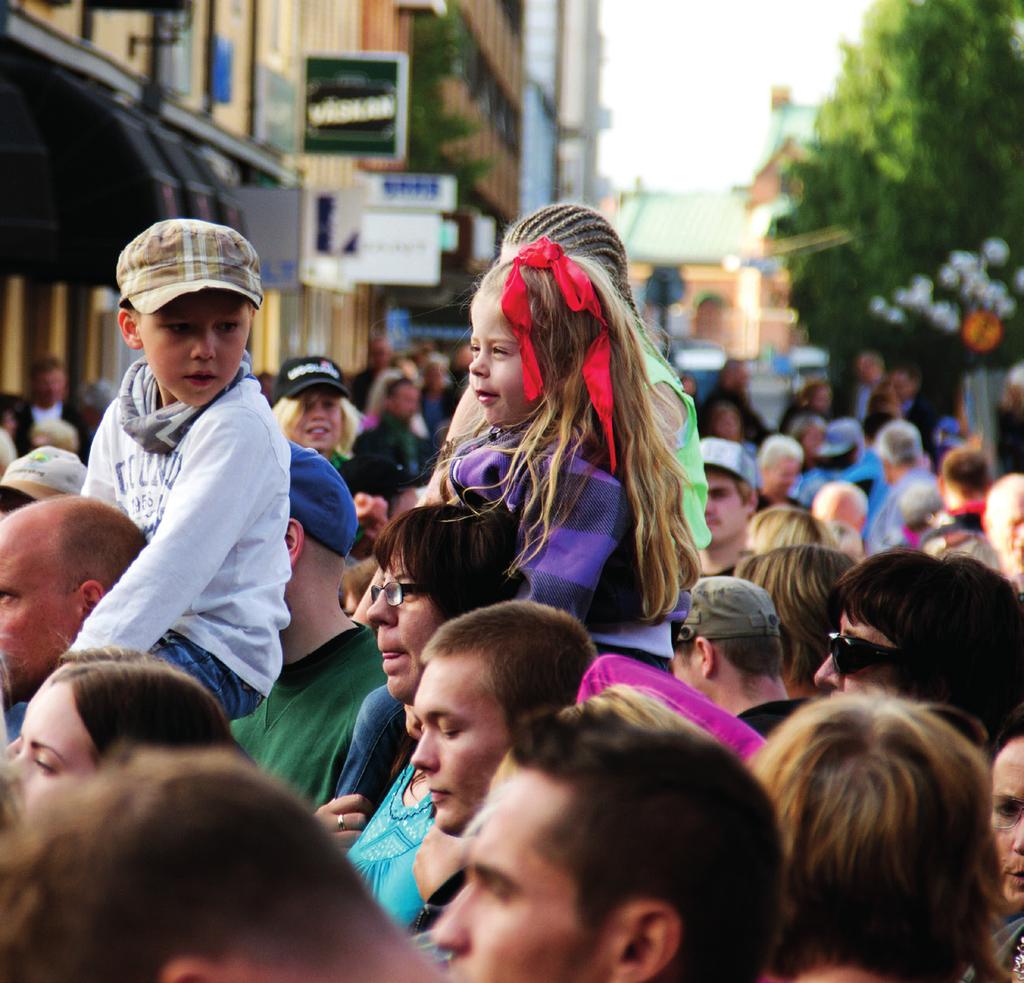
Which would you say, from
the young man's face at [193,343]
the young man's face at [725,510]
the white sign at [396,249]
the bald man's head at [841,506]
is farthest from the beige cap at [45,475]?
the white sign at [396,249]

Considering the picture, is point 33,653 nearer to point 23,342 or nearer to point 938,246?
point 23,342

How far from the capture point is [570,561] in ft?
13.9

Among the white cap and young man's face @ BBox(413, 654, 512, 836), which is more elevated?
the white cap

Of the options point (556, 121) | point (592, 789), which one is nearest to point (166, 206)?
point (592, 789)

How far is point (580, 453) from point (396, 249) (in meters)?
24.7

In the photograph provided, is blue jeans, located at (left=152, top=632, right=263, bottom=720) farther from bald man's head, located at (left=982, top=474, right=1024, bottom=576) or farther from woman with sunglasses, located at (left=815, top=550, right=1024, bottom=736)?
bald man's head, located at (left=982, top=474, right=1024, bottom=576)

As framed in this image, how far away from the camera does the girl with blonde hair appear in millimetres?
4320

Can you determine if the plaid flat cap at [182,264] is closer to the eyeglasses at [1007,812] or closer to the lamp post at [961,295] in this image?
the eyeglasses at [1007,812]

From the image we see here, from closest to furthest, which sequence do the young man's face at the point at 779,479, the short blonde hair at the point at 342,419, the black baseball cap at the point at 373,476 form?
the black baseball cap at the point at 373,476, the short blonde hair at the point at 342,419, the young man's face at the point at 779,479

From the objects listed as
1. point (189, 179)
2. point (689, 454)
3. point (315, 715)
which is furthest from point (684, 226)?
point (315, 715)

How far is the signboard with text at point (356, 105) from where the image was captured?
83.7 ft

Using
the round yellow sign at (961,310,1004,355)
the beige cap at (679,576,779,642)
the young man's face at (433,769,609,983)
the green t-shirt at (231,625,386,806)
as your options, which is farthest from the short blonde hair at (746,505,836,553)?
the round yellow sign at (961,310,1004,355)

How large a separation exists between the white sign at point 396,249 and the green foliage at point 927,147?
88.2 ft

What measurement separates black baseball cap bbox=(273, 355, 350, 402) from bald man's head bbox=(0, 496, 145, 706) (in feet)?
16.5
